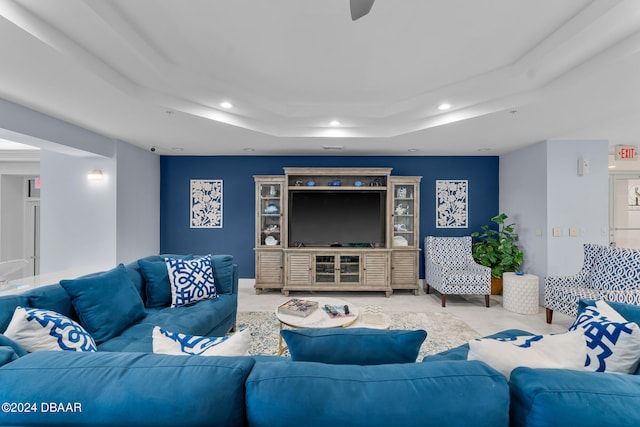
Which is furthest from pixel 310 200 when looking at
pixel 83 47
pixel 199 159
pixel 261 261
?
pixel 83 47

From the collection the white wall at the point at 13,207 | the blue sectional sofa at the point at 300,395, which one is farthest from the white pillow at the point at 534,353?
the white wall at the point at 13,207

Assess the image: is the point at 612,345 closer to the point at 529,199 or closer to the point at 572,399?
the point at 572,399

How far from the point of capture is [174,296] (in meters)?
2.68

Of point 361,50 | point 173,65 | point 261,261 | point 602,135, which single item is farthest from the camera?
point 261,261

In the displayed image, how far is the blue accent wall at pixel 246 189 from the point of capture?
509 cm

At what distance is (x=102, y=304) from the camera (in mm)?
2006

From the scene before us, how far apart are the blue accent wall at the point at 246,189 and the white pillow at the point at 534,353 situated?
13.2 ft

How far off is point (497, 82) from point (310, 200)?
9.66ft

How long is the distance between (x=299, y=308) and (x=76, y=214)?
3506mm

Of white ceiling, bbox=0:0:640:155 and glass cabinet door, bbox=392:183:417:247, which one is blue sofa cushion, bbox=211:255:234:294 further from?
glass cabinet door, bbox=392:183:417:247

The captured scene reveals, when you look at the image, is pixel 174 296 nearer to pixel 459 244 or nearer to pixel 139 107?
pixel 139 107

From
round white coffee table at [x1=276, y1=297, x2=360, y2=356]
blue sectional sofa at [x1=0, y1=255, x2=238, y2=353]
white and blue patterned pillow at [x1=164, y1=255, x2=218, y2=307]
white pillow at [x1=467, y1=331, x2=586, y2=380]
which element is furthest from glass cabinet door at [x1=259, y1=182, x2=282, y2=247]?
white pillow at [x1=467, y1=331, x2=586, y2=380]

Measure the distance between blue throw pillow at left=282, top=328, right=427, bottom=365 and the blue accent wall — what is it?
13.7ft

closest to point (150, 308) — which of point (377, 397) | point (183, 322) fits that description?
point (183, 322)
